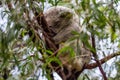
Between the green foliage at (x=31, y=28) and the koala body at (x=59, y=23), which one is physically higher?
the green foliage at (x=31, y=28)

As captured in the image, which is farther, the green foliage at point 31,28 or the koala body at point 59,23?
the koala body at point 59,23

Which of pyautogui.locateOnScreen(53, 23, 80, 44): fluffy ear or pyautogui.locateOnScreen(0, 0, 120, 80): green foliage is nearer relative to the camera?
pyautogui.locateOnScreen(0, 0, 120, 80): green foliage

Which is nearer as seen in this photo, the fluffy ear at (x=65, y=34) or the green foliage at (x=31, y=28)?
the green foliage at (x=31, y=28)

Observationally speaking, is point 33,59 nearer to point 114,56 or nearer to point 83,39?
point 83,39

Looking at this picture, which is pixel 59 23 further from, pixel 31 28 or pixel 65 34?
pixel 31 28

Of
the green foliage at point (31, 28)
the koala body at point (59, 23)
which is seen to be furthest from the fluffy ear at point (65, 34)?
the green foliage at point (31, 28)

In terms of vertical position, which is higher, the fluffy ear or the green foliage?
the green foliage

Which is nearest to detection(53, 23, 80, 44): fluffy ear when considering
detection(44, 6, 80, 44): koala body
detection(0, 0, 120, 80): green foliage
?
detection(44, 6, 80, 44): koala body

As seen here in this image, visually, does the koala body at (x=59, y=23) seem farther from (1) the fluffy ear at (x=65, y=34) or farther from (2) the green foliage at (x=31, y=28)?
(2) the green foliage at (x=31, y=28)

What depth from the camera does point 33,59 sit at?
174 centimetres

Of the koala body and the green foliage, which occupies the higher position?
the green foliage

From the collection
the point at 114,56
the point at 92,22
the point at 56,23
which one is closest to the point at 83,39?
the point at 92,22

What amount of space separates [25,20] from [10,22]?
82mm

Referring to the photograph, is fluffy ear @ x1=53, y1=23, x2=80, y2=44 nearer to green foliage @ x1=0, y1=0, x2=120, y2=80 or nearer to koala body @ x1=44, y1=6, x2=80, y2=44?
koala body @ x1=44, y1=6, x2=80, y2=44
